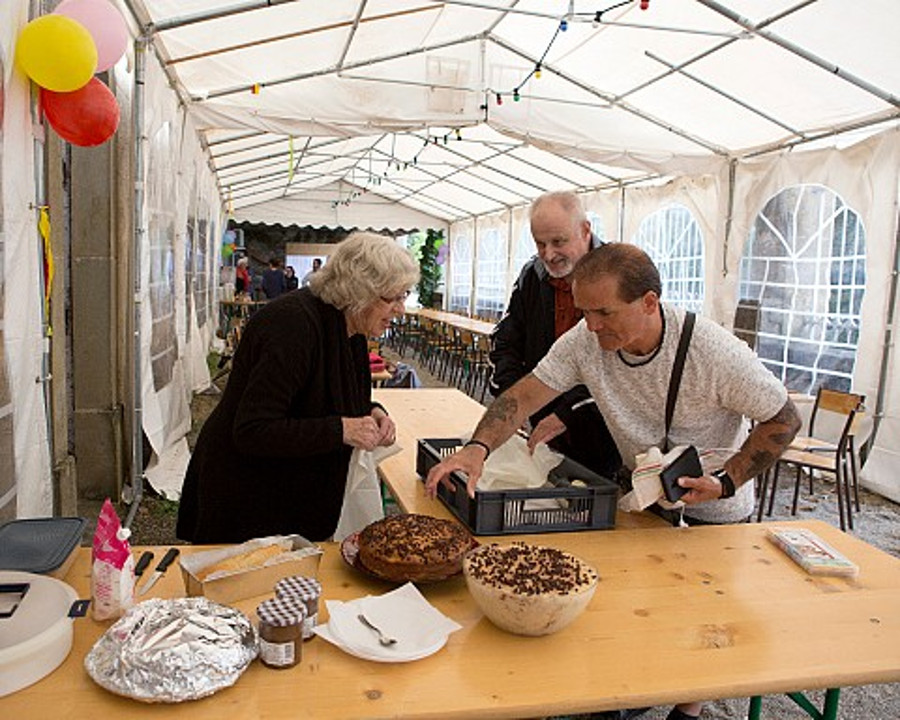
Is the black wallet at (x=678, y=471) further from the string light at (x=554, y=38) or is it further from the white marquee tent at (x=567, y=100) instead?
the string light at (x=554, y=38)

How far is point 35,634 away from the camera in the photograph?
1133 millimetres

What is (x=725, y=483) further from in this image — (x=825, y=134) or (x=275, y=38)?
(x=825, y=134)

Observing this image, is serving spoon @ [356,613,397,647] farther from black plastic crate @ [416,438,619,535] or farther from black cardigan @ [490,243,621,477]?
black cardigan @ [490,243,621,477]

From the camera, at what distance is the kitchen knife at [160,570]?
4.77 feet

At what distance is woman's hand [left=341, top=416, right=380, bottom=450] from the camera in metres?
1.87

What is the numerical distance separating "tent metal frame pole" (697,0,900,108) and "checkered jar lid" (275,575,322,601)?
4.62m

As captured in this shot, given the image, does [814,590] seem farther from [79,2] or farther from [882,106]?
[882,106]

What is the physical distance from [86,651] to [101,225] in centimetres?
349

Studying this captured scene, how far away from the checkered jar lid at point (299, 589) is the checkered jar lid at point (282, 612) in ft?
0.05

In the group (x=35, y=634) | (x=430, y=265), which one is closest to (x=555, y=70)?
(x=35, y=634)

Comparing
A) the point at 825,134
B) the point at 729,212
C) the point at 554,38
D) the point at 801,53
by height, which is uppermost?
the point at 554,38

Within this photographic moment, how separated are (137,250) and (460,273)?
13.5 meters

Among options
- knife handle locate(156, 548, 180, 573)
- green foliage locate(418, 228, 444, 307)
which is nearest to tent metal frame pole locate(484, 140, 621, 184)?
knife handle locate(156, 548, 180, 573)

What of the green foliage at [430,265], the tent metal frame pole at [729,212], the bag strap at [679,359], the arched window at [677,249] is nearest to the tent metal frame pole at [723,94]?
the tent metal frame pole at [729,212]
